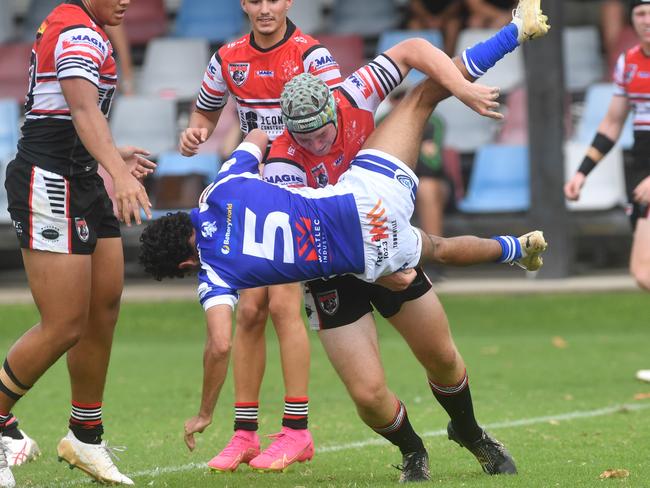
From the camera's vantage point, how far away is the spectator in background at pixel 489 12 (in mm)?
16000

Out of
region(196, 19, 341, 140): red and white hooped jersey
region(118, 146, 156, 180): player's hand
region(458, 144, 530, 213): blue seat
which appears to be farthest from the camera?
region(458, 144, 530, 213): blue seat

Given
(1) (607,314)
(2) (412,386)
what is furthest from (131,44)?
(2) (412,386)

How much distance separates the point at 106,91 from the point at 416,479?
221 centimetres

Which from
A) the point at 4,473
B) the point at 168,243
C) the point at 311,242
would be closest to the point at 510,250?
the point at 311,242

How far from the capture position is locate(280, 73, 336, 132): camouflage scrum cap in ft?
18.7

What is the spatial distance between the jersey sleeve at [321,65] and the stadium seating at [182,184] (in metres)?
7.51

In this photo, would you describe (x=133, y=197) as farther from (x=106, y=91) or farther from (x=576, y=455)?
(x=576, y=455)

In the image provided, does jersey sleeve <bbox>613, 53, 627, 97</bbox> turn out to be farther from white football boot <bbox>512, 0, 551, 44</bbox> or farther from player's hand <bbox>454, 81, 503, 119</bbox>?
player's hand <bbox>454, 81, 503, 119</bbox>

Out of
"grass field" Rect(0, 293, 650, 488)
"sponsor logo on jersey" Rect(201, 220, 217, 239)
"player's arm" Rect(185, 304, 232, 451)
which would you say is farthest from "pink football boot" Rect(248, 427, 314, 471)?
"sponsor logo on jersey" Rect(201, 220, 217, 239)

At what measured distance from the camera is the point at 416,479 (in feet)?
19.9

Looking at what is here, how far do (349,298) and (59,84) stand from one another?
1.56 m

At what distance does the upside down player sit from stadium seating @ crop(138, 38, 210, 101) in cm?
1090

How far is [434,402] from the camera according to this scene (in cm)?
891

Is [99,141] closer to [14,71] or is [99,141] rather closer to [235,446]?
[235,446]
